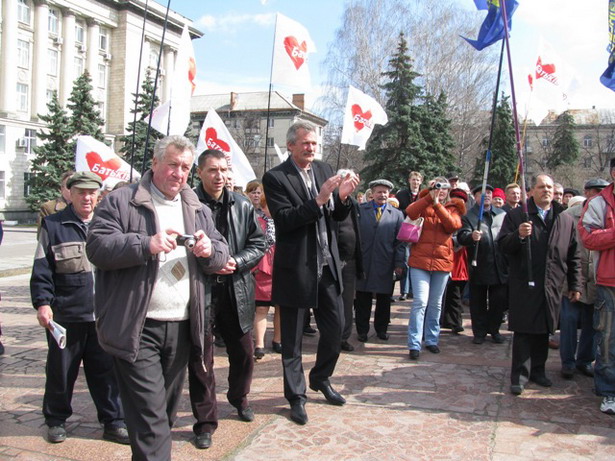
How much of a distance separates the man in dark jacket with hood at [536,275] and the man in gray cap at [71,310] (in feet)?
11.1

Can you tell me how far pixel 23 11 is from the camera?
45.6 meters

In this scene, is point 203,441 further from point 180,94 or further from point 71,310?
point 180,94

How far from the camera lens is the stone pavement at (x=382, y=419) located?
3.72 meters

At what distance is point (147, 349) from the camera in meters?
2.95

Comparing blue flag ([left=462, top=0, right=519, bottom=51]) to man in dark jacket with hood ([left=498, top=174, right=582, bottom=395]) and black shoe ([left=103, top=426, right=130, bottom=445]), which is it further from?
black shoe ([left=103, top=426, right=130, bottom=445])

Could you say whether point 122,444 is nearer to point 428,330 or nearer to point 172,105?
point 428,330

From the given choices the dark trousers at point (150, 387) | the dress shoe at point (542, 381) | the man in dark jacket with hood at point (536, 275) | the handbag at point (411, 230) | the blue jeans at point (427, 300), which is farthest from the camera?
the handbag at point (411, 230)

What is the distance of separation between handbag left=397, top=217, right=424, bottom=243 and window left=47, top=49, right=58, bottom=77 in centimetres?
4982

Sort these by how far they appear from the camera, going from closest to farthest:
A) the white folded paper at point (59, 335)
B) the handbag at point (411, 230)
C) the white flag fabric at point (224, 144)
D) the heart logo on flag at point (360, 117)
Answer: the white folded paper at point (59, 335)
the handbag at point (411, 230)
the white flag fabric at point (224, 144)
the heart logo on flag at point (360, 117)

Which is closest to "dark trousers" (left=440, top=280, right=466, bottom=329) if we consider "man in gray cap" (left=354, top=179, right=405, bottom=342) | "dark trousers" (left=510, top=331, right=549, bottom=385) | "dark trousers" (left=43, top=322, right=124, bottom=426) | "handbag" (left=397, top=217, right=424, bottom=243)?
"man in gray cap" (left=354, top=179, right=405, bottom=342)

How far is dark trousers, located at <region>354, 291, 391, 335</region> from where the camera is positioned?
23.3 feet

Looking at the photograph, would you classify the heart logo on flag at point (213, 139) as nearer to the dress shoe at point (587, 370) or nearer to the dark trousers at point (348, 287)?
the dark trousers at point (348, 287)

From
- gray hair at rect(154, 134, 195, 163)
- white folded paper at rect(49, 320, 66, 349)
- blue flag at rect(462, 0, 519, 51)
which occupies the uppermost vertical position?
blue flag at rect(462, 0, 519, 51)

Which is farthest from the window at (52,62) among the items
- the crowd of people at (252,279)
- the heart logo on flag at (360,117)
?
the crowd of people at (252,279)
